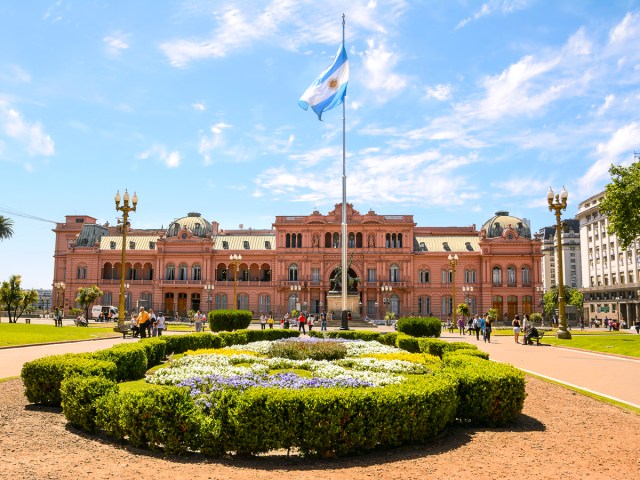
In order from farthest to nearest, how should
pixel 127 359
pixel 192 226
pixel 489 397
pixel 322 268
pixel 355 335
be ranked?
pixel 192 226 < pixel 322 268 < pixel 355 335 < pixel 127 359 < pixel 489 397

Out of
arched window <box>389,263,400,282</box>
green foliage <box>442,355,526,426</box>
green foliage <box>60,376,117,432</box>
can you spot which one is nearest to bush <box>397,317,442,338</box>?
green foliage <box>442,355,526,426</box>

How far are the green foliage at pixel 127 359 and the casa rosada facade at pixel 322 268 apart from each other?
62.5 m

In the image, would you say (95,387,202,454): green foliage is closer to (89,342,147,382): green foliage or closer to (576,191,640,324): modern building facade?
(89,342,147,382): green foliage

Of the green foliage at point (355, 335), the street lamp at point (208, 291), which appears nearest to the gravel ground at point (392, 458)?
the green foliage at point (355, 335)

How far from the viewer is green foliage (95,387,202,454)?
9656mm

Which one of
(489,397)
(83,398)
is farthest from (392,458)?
(83,398)

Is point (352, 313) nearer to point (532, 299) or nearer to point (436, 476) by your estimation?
point (532, 299)

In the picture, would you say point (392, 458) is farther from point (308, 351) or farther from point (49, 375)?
point (308, 351)

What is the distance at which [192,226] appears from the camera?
86.8m

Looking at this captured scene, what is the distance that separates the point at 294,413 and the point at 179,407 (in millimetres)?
2140

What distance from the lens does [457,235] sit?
87500 mm

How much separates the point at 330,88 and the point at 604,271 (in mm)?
85644

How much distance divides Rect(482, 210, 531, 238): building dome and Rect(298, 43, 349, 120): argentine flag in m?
57.1

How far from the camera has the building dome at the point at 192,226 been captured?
86000 millimetres
